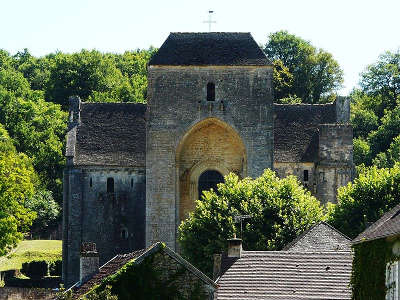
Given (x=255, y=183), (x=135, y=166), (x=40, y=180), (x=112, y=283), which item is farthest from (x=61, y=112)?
(x=112, y=283)

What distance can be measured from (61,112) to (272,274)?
68561 millimetres

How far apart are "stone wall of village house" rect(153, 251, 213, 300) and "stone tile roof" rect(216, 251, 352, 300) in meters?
3.72

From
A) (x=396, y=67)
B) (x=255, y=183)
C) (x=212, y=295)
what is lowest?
(x=212, y=295)

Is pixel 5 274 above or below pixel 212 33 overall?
below

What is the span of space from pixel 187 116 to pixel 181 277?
33.1m

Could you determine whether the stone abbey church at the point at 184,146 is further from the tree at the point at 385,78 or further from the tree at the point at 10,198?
the tree at the point at 385,78

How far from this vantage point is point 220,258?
4669 cm

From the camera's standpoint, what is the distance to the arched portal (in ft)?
231

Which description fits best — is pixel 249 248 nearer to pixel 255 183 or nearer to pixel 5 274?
pixel 255 183

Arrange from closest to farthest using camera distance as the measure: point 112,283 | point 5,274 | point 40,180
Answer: point 112,283 < point 5,274 < point 40,180

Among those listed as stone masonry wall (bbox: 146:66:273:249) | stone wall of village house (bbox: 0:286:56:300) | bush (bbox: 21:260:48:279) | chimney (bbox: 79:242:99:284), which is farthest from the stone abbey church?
chimney (bbox: 79:242:99:284)

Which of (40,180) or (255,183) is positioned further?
(40,180)

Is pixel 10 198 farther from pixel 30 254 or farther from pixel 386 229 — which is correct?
pixel 386 229

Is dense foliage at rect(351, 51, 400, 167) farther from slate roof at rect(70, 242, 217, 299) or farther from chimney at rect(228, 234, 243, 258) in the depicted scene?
slate roof at rect(70, 242, 217, 299)
